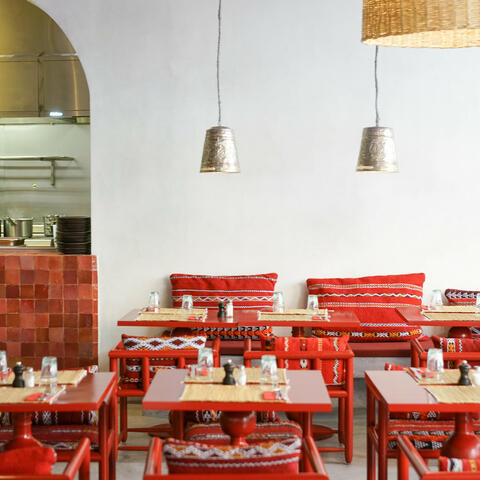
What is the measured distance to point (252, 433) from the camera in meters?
3.35

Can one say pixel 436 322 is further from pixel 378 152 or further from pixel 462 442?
pixel 462 442

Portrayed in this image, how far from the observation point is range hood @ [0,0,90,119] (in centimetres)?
686

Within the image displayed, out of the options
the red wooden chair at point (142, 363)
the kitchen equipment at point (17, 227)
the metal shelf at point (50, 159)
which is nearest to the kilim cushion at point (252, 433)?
the red wooden chair at point (142, 363)

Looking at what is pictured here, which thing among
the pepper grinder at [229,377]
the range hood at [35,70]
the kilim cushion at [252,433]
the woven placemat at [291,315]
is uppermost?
the range hood at [35,70]

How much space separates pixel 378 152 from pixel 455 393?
195 centimetres

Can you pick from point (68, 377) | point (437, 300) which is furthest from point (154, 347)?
point (437, 300)

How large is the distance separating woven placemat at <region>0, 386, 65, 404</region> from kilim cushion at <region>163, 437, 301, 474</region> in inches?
36.5

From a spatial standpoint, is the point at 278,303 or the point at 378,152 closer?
the point at 378,152

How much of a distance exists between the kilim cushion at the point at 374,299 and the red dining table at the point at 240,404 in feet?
7.61

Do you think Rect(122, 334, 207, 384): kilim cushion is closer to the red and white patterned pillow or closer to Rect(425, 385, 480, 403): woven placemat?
Rect(425, 385, 480, 403): woven placemat

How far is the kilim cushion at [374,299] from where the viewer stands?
5.52m

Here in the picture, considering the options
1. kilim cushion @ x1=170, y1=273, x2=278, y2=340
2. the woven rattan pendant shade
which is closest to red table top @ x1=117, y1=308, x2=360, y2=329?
kilim cushion @ x1=170, y1=273, x2=278, y2=340

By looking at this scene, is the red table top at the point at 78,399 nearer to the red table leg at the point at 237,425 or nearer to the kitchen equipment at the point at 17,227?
the red table leg at the point at 237,425

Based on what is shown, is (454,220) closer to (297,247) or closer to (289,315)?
(297,247)
